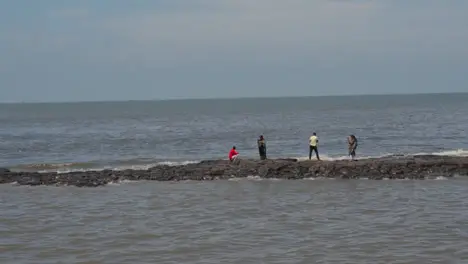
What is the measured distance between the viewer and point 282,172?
29.4 metres

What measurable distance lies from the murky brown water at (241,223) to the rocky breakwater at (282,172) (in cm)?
127

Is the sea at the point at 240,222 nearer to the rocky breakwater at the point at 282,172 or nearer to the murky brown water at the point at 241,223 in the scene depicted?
the murky brown water at the point at 241,223

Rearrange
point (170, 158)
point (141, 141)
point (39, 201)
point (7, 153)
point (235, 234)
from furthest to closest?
point (141, 141), point (7, 153), point (170, 158), point (39, 201), point (235, 234)

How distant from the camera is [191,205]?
22969 millimetres

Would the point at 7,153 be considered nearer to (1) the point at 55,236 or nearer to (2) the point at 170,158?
(2) the point at 170,158

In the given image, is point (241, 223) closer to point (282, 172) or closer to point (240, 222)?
point (240, 222)

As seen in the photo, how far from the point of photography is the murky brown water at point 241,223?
623 inches

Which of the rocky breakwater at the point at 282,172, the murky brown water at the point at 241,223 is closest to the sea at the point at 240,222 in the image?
the murky brown water at the point at 241,223

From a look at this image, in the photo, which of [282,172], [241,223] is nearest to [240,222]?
[241,223]

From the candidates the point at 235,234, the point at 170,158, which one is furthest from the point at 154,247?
the point at 170,158

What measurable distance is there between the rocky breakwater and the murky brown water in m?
1.27

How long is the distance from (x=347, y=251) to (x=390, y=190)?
9953mm

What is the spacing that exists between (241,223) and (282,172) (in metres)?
10.2

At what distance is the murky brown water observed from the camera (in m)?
15.8
